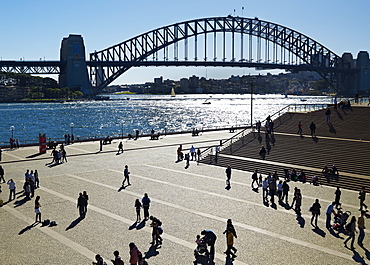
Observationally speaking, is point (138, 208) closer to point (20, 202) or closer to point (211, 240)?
point (211, 240)

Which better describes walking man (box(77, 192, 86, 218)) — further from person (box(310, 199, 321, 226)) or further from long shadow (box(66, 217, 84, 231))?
person (box(310, 199, 321, 226))

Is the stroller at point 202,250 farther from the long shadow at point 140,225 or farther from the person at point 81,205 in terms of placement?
the person at point 81,205

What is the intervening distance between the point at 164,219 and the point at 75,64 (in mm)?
125817

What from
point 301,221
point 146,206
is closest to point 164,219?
point 146,206

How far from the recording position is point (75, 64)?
13400 centimetres

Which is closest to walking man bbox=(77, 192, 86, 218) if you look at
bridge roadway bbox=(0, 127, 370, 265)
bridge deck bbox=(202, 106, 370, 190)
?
bridge roadway bbox=(0, 127, 370, 265)

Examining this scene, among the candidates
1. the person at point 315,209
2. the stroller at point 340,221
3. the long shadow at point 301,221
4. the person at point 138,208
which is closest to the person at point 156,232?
the person at point 138,208

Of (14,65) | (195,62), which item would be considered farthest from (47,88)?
(195,62)

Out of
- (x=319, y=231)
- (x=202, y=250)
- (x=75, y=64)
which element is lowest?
(x=319, y=231)

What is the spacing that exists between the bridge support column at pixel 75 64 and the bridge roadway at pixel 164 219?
114 metres

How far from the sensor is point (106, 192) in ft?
58.4

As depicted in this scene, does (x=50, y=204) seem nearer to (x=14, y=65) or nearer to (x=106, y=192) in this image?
(x=106, y=192)

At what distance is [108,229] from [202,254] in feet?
10.8

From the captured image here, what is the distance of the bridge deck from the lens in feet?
67.2
